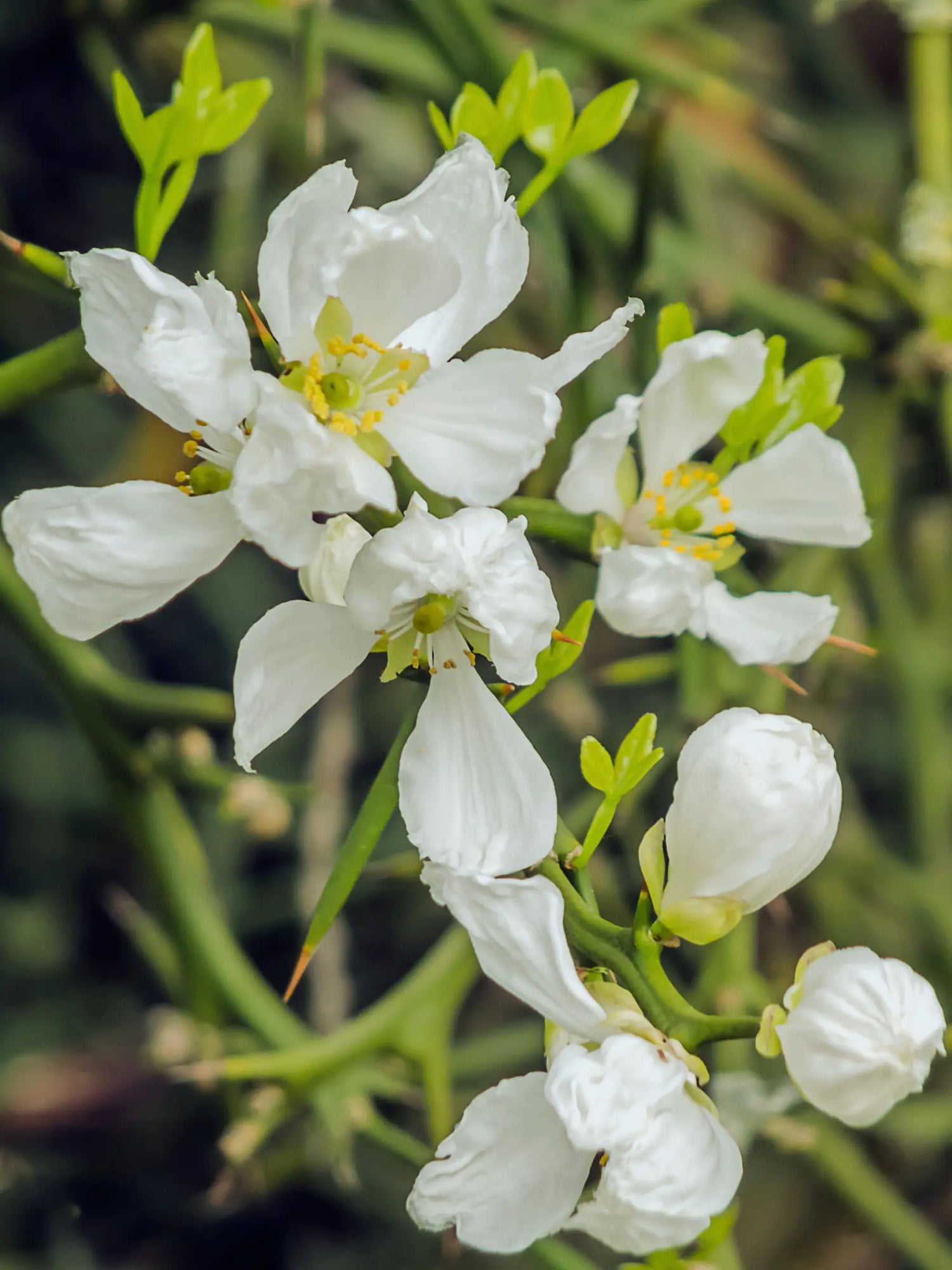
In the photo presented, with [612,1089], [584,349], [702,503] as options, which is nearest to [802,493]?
[702,503]

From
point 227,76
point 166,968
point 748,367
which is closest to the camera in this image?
point 748,367

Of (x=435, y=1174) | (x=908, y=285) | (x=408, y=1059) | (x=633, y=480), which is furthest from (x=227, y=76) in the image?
(x=435, y=1174)

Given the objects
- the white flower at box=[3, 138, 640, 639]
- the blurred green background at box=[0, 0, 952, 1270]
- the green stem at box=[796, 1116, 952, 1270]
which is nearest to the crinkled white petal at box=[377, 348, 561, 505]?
the white flower at box=[3, 138, 640, 639]

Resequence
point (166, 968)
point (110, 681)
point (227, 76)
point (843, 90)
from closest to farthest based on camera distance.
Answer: point (110, 681) < point (166, 968) < point (227, 76) < point (843, 90)

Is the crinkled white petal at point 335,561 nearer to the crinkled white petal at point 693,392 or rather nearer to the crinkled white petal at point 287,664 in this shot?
the crinkled white petal at point 287,664

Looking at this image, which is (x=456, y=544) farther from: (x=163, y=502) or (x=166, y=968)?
(x=166, y=968)

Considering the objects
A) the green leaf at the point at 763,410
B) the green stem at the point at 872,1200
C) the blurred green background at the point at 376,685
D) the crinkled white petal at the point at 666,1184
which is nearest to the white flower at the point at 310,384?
the green leaf at the point at 763,410

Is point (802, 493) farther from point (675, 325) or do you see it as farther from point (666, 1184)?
point (666, 1184)
